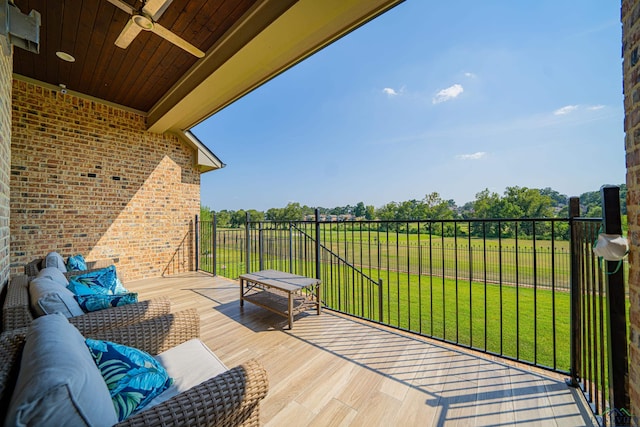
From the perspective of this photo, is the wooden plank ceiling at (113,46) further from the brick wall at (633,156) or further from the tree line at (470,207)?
the brick wall at (633,156)

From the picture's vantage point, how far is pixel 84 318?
152 centimetres

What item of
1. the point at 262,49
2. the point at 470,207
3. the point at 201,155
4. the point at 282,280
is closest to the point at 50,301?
the point at 282,280

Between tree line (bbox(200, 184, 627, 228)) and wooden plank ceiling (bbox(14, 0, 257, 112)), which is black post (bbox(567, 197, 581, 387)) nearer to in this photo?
tree line (bbox(200, 184, 627, 228))

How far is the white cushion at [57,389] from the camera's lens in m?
0.64

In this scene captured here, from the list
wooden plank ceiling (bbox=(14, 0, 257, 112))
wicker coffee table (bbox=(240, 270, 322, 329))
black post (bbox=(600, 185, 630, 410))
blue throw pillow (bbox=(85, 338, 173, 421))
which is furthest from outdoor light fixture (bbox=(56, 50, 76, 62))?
black post (bbox=(600, 185, 630, 410))

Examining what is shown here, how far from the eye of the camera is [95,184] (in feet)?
15.0

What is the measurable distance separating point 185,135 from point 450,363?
6.16 m

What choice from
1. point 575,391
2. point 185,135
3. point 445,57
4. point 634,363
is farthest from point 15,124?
point 445,57

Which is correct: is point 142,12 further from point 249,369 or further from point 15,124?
point 15,124

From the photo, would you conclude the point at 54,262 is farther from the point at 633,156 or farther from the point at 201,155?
the point at 633,156

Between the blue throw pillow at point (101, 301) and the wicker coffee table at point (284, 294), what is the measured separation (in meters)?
1.39

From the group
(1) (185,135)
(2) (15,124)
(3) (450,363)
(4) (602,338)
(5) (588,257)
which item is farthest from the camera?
(1) (185,135)

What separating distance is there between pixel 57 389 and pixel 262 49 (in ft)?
10.4

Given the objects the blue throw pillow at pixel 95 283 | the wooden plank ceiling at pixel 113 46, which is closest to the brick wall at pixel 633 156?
the wooden plank ceiling at pixel 113 46
